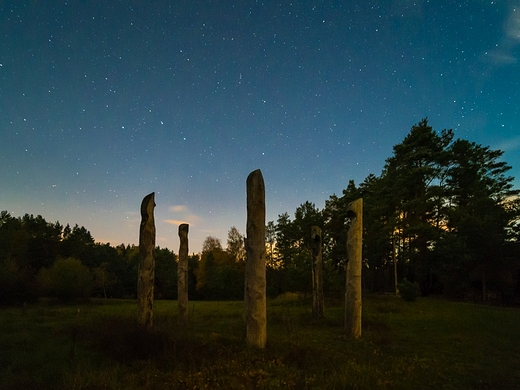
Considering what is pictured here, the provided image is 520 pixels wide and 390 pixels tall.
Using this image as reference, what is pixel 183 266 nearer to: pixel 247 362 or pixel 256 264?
pixel 256 264

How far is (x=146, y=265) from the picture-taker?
1137cm

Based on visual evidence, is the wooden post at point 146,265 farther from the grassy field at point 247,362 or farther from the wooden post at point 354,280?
Result: the wooden post at point 354,280

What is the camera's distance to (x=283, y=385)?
5492 millimetres

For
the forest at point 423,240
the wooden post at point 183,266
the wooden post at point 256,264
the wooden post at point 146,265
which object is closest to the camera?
the wooden post at point 256,264

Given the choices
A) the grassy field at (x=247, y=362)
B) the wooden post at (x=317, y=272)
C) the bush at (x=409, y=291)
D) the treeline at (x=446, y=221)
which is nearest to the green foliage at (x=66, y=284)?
the treeline at (x=446, y=221)

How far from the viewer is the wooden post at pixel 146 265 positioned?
11.1m

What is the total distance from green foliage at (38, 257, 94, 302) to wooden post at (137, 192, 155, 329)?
76.6ft

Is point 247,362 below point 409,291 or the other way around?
the other way around

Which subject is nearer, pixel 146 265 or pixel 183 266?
pixel 146 265

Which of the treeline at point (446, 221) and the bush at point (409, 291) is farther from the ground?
the treeline at point (446, 221)

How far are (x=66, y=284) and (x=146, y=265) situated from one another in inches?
933

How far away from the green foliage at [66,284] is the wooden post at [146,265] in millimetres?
23345

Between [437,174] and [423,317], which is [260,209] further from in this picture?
[437,174]

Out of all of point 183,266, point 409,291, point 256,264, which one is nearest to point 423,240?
point 409,291
